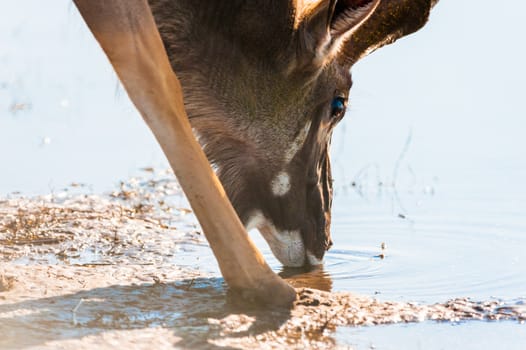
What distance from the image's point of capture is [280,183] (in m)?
6.90

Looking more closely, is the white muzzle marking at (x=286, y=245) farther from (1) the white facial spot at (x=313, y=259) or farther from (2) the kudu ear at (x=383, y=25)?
(2) the kudu ear at (x=383, y=25)

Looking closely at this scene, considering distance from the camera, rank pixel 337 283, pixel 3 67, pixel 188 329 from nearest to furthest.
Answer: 1. pixel 188 329
2. pixel 337 283
3. pixel 3 67

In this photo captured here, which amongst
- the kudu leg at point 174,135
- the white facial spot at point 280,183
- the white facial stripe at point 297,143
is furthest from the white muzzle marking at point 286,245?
the kudu leg at point 174,135

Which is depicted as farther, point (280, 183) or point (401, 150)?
point (401, 150)

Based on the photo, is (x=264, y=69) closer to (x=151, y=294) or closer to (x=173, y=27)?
(x=173, y=27)

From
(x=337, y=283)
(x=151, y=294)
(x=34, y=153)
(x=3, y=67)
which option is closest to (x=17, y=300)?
(x=151, y=294)

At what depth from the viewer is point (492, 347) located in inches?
208

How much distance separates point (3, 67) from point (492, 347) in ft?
32.9

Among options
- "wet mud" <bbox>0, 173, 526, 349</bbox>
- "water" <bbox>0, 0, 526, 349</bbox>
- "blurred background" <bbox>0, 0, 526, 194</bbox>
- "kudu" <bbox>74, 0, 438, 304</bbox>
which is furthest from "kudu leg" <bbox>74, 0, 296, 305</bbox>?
"blurred background" <bbox>0, 0, 526, 194</bbox>

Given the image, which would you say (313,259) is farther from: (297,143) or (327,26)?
(327,26)

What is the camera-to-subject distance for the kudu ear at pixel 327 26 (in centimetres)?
648

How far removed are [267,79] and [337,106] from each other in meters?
0.47

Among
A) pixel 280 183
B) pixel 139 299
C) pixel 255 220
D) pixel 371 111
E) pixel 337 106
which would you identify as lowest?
pixel 139 299

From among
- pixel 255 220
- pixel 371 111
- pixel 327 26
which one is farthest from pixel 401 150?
pixel 327 26
